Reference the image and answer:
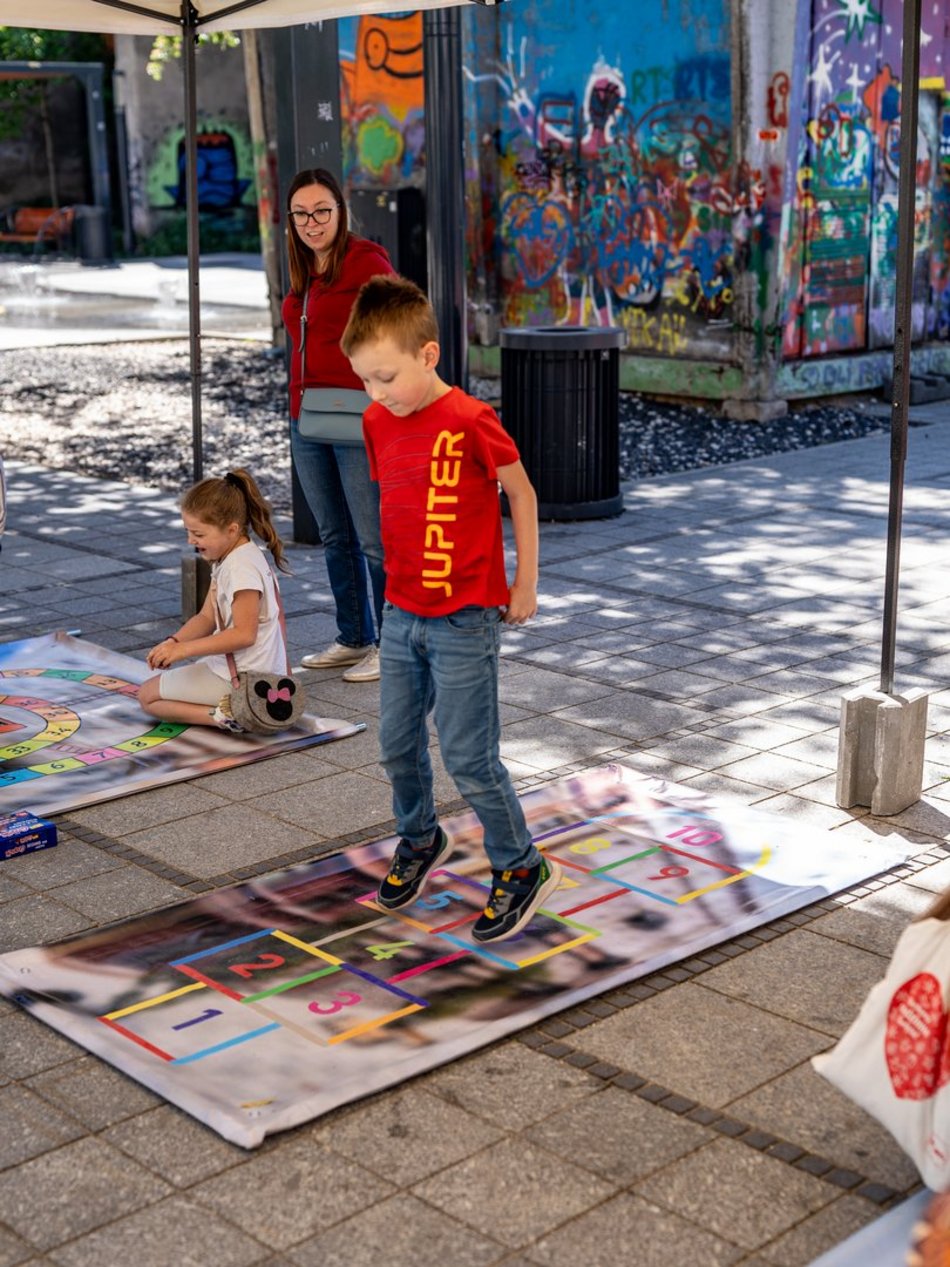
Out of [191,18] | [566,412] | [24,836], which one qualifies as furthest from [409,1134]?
[566,412]

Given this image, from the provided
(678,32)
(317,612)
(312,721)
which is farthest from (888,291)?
(312,721)

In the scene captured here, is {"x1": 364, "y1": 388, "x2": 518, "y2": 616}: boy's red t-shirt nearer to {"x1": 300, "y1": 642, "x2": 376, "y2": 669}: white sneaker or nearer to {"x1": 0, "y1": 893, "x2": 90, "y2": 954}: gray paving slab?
{"x1": 0, "y1": 893, "x2": 90, "y2": 954}: gray paving slab

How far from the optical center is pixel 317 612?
801 centimetres

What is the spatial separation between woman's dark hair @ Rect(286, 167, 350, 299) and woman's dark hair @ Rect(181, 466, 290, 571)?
973mm

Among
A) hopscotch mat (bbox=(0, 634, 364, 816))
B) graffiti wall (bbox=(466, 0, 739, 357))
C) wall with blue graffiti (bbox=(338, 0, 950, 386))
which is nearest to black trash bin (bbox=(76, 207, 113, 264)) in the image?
wall with blue graffiti (bbox=(338, 0, 950, 386))

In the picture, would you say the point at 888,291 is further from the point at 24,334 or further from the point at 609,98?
the point at 24,334

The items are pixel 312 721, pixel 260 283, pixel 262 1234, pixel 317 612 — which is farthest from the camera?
pixel 260 283

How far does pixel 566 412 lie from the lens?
995 centimetres

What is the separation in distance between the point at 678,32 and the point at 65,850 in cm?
1036

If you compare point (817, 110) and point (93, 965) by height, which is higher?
point (817, 110)

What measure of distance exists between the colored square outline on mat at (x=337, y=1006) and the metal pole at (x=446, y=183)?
218 inches

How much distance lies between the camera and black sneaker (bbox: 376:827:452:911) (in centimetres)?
463

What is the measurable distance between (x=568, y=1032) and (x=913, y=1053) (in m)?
1.05

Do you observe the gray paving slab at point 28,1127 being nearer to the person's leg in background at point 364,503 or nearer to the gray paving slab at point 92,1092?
the gray paving slab at point 92,1092
